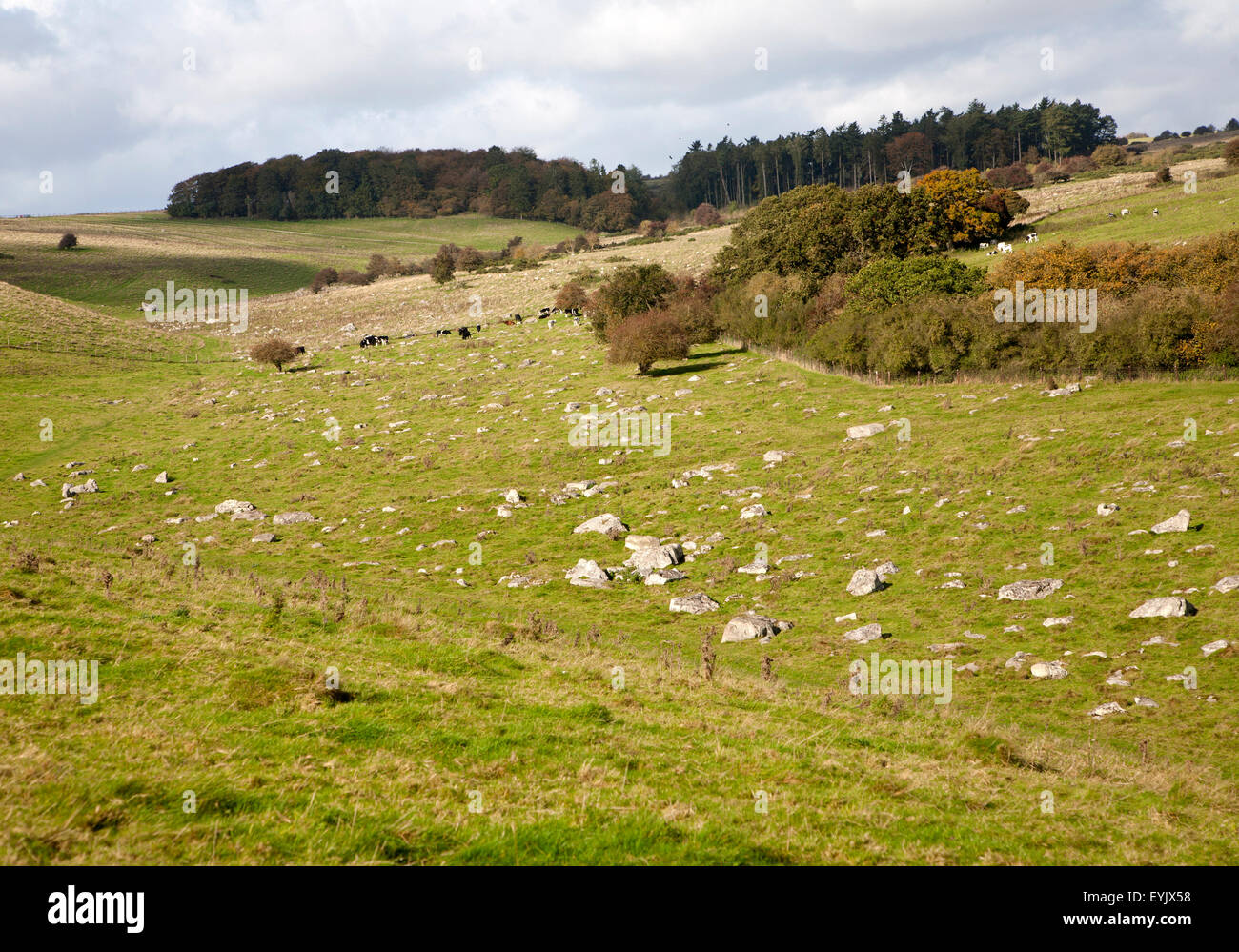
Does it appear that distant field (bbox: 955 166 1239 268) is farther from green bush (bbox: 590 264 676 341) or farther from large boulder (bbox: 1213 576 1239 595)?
large boulder (bbox: 1213 576 1239 595)

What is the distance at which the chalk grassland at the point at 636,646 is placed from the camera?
8.24 meters

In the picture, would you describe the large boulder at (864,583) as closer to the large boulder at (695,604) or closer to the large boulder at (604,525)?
the large boulder at (695,604)

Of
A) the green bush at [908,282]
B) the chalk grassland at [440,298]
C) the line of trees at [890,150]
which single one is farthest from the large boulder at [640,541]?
the line of trees at [890,150]

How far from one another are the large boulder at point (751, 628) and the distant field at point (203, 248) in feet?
306

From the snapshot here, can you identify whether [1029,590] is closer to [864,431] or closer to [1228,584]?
[1228,584]

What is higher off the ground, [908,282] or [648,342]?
[908,282]

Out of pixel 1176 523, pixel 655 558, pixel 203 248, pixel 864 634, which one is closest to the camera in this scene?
pixel 864 634

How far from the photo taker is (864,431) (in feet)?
A: 112

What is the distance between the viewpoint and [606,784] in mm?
9516

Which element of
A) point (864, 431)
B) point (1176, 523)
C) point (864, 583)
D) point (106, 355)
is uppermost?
point (106, 355)

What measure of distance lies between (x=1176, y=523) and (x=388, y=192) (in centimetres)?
19911

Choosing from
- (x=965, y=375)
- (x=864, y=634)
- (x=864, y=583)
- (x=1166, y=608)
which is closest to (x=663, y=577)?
(x=864, y=583)
